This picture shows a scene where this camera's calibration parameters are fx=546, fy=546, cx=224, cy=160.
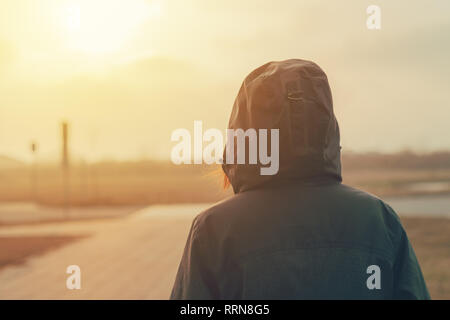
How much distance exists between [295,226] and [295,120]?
Answer: 30 cm

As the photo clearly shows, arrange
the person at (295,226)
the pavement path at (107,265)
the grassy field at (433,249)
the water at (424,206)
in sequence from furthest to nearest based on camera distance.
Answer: the water at (424,206), the grassy field at (433,249), the pavement path at (107,265), the person at (295,226)

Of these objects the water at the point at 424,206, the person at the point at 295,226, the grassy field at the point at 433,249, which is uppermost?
the person at the point at 295,226

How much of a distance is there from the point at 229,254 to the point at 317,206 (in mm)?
276

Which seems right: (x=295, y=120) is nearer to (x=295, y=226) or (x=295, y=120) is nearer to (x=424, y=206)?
(x=295, y=226)

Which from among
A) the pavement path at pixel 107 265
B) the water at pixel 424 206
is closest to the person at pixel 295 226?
the pavement path at pixel 107 265

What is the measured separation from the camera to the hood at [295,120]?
60.6 inches

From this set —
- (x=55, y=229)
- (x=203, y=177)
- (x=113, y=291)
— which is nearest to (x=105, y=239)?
(x=55, y=229)

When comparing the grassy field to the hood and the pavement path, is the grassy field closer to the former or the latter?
the pavement path

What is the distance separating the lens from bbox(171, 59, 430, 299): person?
149 centimetres

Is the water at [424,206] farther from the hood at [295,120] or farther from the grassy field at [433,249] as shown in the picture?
the hood at [295,120]

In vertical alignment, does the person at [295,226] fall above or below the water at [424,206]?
above

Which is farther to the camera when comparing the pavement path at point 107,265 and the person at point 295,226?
the pavement path at point 107,265
